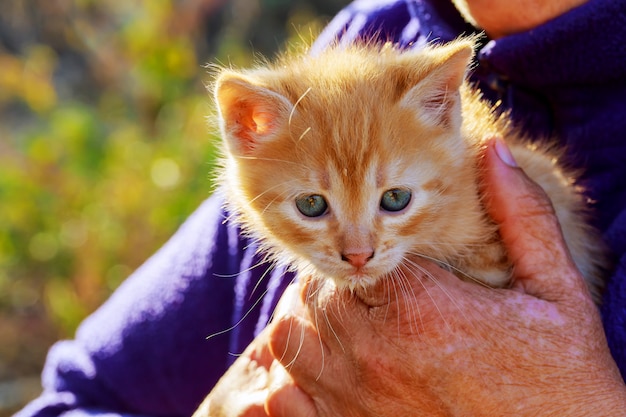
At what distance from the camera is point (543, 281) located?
4.33ft

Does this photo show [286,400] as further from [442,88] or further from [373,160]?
[442,88]

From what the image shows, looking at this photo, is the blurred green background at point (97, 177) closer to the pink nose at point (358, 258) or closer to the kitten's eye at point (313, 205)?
the kitten's eye at point (313, 205)

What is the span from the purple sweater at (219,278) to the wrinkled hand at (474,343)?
287 millimetres

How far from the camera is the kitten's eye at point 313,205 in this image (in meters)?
1.40

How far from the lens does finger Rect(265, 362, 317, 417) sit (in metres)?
1.43

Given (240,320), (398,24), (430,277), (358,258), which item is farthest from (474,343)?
(398,24)

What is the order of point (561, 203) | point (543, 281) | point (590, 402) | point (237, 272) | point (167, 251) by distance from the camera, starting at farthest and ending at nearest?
point (167, 251)
point (237, 272)
point (561, 203)
point (543, 281)
point (590, 402)

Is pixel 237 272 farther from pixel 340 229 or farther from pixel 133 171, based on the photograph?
pixel 133 171

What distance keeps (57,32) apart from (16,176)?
387cm

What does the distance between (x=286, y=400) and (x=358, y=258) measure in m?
0.36

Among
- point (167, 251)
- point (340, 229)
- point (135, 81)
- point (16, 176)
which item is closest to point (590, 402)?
point (340, 229)

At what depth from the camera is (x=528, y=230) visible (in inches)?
53.2

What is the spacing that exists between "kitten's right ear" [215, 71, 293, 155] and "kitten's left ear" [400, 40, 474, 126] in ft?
0.88

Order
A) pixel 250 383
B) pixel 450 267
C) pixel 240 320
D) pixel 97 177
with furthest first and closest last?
1. pixel 97 177
2. pixel 240 320
3. pixel 250 383
4. pixel 450 267
